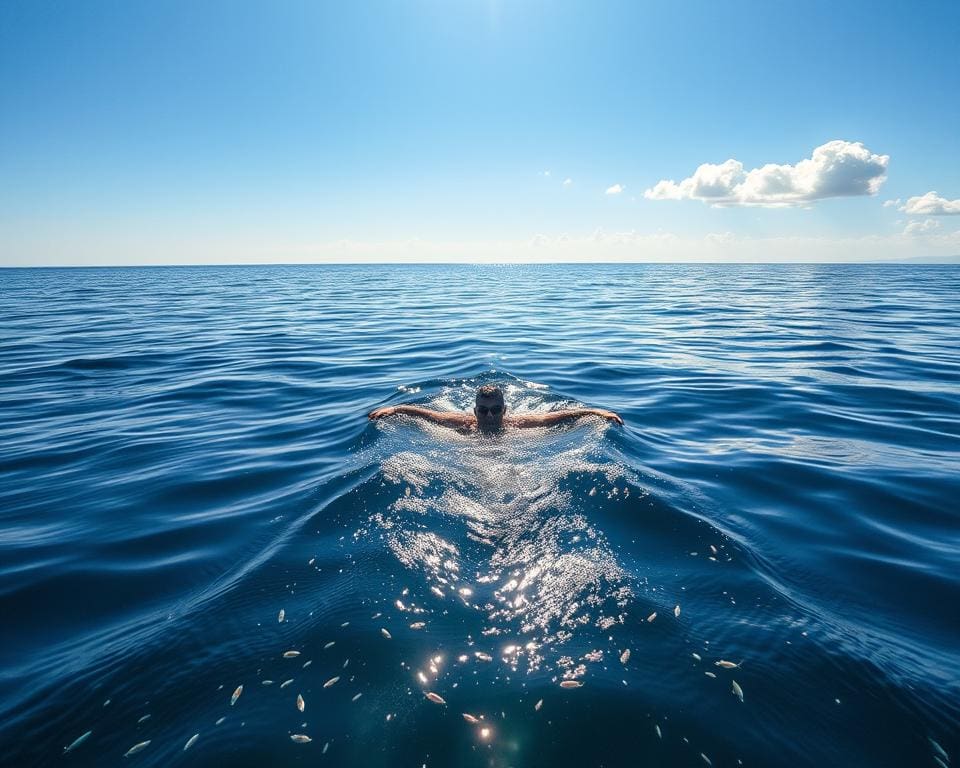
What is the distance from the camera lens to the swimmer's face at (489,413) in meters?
7.69

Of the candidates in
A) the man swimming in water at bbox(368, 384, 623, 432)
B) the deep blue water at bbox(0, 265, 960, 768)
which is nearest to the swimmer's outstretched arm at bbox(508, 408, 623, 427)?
the man swimming in water at bbox(368, 384, 623, 432)

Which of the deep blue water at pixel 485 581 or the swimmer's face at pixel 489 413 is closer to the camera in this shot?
the deep blue water at pixel 485 581

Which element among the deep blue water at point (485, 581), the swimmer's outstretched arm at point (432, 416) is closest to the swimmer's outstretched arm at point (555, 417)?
the deep blue water at point (485, 581)

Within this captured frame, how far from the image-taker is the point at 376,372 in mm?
13781

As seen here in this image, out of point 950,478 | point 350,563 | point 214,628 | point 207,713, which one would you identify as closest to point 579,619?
point 350,563

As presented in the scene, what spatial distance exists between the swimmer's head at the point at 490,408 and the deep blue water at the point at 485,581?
0.97 feet

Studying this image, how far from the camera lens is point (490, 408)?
25.4 feet

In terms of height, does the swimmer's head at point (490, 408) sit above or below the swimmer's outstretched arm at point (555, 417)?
above

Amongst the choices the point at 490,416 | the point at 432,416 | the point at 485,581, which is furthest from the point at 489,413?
the point at 485,581

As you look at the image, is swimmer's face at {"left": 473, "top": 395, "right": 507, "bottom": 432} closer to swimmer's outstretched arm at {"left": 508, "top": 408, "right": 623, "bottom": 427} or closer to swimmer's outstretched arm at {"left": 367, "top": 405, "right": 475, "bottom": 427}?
swimmer's outstretched arm at {"left": 367, "top": 405, "right": 475, "bottom": 427}

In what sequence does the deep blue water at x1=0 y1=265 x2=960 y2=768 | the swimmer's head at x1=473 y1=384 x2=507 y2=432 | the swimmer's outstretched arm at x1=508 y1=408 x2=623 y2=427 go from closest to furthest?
the deep blue water at x1=0 y1=265 x2=960 y2=768 → the swimmer's head at x1=473 y1=384 x2=507 y2=432 → the swimmer's outstretched arm at x1=508 y1=408 x2=623 y2=427

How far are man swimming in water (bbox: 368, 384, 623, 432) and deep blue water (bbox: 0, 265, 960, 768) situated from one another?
311 millimetres

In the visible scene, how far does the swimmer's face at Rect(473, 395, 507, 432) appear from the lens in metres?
7.69

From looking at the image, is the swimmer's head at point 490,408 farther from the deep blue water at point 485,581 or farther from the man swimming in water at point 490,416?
the deep blue water at point 485,581
